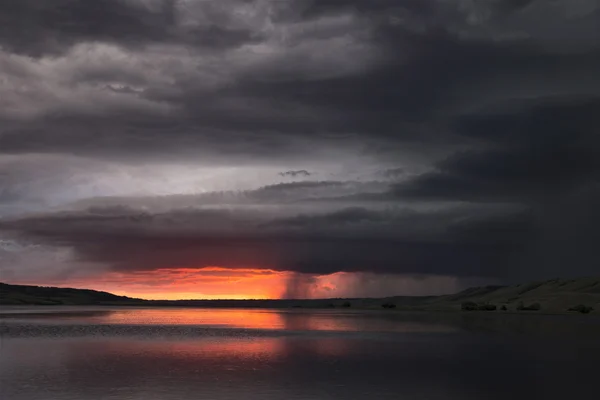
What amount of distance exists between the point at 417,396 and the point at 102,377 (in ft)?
75.4

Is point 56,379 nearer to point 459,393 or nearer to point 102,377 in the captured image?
point 102,377

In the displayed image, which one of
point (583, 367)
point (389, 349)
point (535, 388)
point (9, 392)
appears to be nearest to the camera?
point (9, 392)

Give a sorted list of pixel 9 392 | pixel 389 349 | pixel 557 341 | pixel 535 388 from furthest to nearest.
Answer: pixel 557 341
pixel 389 349
pixel 535 388
pixel 9 392

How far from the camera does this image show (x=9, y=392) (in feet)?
145

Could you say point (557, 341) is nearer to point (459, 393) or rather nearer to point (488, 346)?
point (488, 346)

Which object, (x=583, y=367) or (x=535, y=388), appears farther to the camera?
(x=583, y=367)

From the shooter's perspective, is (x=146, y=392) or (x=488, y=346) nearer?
(x=146, y=392)

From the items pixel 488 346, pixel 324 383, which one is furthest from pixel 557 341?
pixel 324 383

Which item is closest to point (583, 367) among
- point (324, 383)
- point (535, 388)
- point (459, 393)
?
point (535, 388)

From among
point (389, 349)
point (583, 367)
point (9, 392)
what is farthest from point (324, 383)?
point (389, 349)

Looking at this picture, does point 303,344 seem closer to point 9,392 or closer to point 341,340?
point 341,340

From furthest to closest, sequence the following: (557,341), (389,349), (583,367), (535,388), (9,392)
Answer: (557,341) < (389,349) < (583,367) < (535,388) < (9,392)

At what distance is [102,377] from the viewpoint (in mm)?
51938

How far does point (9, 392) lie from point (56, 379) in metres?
6.56
